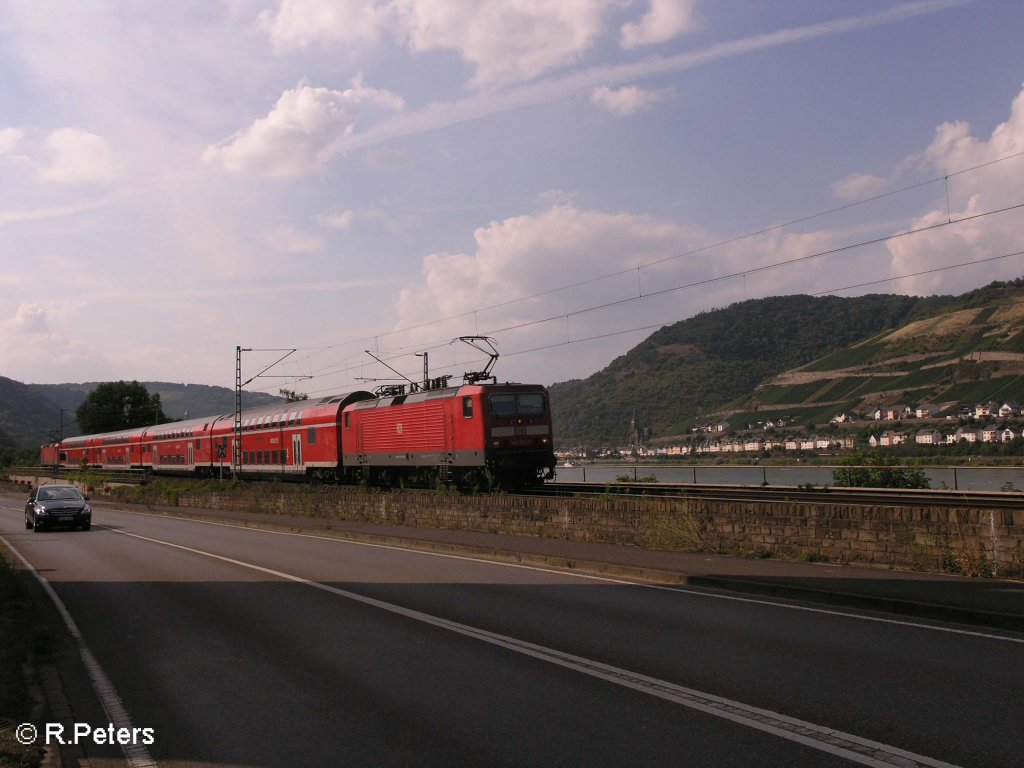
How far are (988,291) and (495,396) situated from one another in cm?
5530

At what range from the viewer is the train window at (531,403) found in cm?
2655

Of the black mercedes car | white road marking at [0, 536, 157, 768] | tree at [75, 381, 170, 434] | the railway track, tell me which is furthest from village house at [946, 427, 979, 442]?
tree at [75, 381, 170, 434]

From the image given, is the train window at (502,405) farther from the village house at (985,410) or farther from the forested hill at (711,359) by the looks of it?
the forested hill at (711,359)

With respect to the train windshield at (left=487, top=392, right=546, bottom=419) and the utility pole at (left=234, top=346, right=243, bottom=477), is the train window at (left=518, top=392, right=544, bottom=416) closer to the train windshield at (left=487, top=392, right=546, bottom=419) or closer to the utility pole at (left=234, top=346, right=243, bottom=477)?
the train windshield at (left=487, top=392, right=546, bottom=419)

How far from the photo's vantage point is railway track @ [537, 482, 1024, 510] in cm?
2086

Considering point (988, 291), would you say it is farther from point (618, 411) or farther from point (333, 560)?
point (333, 560)

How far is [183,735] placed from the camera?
5.89 meters

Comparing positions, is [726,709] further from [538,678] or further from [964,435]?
[964,435]

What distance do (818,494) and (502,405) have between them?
9.10m

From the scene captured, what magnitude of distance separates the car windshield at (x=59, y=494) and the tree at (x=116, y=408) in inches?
3875

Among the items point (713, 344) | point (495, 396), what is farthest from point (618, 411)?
point (495, 396)

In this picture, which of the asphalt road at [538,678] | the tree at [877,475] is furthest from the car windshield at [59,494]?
the tree at [877,475]

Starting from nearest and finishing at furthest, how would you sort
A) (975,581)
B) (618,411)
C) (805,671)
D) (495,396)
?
(805,671)
(975,581)
(495,396)
(618,411)

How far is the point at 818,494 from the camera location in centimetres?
2334
